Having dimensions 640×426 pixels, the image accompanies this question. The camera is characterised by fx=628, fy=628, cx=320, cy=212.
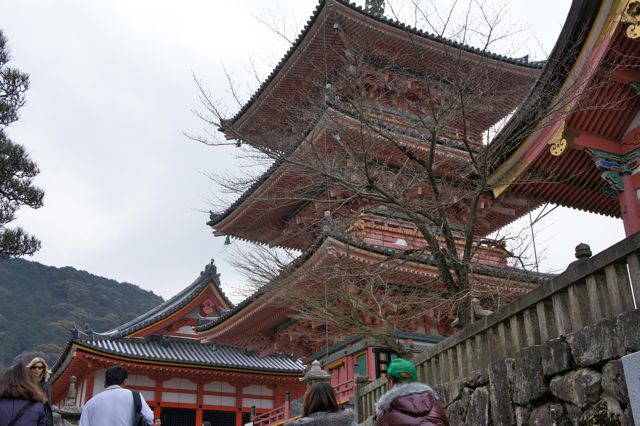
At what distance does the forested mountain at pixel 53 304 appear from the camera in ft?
175

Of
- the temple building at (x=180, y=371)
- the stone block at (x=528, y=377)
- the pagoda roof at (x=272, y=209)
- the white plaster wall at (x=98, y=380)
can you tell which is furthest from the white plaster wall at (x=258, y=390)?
the stone block at (x=528, y=377)

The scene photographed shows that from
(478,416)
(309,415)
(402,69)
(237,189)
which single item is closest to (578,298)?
(478,416)

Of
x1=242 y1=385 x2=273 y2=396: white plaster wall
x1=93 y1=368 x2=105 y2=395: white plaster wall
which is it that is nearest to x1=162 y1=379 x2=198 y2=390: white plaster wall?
x1=242 y1=385 x2=273 y2=396: white plaster wall

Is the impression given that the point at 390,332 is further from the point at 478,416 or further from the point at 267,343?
the point at 267,343

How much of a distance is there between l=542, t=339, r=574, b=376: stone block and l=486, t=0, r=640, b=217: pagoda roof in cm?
328

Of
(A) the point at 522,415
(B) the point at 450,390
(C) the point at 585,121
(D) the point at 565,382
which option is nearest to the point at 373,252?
(C) the point at 585,121

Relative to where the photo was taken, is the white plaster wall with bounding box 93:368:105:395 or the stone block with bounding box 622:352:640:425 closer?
the stone block with bounding box 622:352:640:425

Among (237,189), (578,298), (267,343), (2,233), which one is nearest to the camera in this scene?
(578,298)

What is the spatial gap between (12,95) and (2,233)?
Answer: 10.2 ft

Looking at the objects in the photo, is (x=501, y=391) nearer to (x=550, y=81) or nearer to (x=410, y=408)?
(x=410, y=408)

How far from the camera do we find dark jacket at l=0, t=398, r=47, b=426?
12.1 feet

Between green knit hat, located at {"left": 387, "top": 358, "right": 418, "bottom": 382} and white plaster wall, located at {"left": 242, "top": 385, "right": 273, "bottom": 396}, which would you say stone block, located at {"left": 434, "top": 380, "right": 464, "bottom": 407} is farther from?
white plaster wall, located at {"left": 242, "top": 385, "right": 273, "bottom": 396}

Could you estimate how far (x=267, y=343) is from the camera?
16047 mm

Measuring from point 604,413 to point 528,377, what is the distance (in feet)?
2.76
